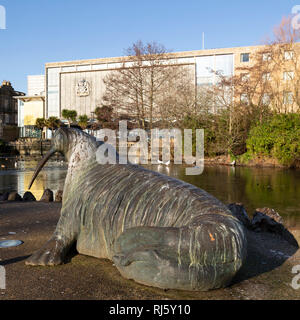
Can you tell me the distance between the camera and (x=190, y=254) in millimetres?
2771

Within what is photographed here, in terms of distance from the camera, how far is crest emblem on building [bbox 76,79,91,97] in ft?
192

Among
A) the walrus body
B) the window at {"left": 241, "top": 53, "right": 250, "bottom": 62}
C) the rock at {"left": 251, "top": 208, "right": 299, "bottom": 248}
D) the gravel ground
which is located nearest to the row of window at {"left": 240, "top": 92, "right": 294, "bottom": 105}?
the window at {"left": 241, "top": 53, "right": 250, "bottom": 62}

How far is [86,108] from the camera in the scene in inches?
2363

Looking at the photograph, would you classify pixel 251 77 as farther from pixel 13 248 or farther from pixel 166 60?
pixel 13 248

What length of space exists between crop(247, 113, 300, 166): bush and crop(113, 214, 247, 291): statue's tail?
1946 cm

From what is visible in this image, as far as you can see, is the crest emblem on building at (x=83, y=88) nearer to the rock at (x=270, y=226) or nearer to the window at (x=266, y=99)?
the window at (x=266, y=99)

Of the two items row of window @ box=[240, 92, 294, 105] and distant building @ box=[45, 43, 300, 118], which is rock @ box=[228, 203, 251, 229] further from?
distant building @ box=[45, 43, 300, 118]

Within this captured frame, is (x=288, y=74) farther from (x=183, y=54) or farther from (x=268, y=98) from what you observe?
(x=183, y=54)

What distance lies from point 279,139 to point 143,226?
2012cm

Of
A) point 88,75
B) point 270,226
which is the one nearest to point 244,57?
point 88,75

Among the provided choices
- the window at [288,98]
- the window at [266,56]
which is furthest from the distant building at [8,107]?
the window at [288,98]

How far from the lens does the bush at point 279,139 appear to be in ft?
68.5

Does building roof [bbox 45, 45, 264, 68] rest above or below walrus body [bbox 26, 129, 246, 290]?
above
